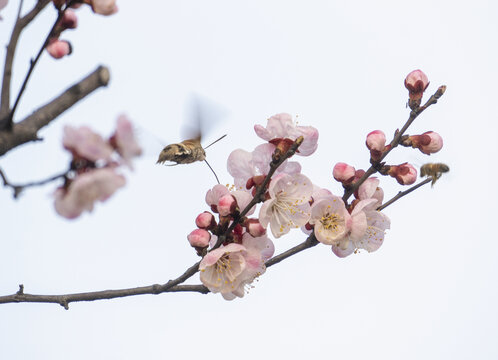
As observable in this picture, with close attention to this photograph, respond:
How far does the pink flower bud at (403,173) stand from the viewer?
249 cm

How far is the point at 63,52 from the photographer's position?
7.06 feet

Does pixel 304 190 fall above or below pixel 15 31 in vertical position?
below

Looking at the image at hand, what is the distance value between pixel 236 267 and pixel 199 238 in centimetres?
19

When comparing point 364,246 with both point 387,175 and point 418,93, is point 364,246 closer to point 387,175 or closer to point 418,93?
point 387,175

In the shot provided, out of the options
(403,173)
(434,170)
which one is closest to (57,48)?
(403,173)

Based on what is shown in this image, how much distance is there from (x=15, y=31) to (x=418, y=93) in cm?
157

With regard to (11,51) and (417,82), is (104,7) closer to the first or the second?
(11,51)

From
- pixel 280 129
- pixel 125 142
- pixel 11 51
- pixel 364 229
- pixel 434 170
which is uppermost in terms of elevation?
pixel 11 51

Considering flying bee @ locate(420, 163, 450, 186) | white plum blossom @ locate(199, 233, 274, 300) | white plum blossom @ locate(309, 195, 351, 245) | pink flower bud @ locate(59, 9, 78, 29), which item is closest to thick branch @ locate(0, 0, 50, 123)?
pink flower bud @ locate(59, 9, 78, 29)

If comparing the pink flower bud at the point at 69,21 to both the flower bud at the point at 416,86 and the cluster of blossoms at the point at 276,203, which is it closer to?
the cluster of blossoms at the point at 276,203

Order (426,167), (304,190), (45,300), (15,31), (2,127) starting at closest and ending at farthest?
1. (2,127)
2. (15,31)
3. (45,300)
4. (304,190)
5. (426,167)

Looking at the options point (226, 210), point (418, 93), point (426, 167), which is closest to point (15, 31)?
point (226, 210)

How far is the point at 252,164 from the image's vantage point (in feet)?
7.79

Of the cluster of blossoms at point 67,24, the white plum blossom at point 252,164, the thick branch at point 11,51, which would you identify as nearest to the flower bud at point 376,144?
the white plum blossom at point 252,164
